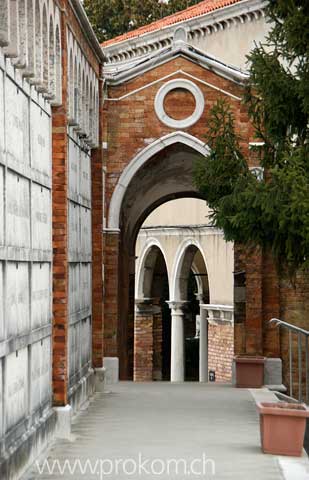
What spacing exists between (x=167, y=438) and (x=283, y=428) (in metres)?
1.80

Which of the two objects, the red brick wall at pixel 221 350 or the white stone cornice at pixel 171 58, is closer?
the white stone cornice at pixel 171 58

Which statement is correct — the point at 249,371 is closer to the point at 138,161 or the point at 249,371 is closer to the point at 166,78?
the point at 138,161

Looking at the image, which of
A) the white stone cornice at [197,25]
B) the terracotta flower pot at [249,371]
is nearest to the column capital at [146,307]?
the white stone cornice at [197,25]

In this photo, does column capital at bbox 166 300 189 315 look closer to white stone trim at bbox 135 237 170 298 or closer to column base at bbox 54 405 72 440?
white stone trim at bbox 135 237 170 298

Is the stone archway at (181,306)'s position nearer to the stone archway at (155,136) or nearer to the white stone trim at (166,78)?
the stone archway at (155,136)

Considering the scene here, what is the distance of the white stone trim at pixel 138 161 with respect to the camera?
21.8m

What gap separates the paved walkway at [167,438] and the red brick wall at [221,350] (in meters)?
13.0

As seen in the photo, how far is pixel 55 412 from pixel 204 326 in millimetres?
22513

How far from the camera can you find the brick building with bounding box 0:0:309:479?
448 inches

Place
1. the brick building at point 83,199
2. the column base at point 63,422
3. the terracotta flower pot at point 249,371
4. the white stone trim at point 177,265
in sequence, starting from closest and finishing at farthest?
the brick building at point 83,199 → the column base at point 63,422 → the terracotta flower pot at point 249,371 → the white stone trim at point 177,265

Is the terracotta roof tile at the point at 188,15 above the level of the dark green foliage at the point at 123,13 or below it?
below

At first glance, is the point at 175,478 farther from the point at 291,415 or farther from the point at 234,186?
the point at 234,186

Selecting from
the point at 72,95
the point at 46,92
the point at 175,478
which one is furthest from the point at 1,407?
the point at 72,95

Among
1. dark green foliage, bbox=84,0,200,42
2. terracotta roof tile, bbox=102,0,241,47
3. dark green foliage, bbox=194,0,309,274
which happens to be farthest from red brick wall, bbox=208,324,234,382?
dark green foliage, bbox=84,0,200,42
